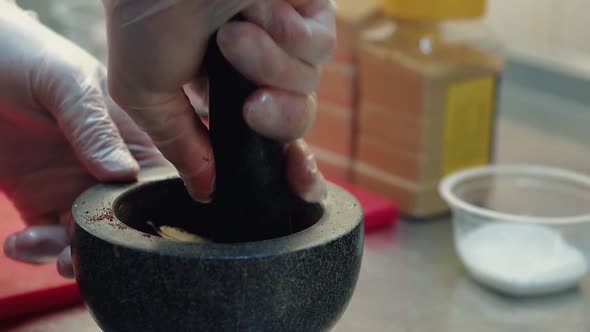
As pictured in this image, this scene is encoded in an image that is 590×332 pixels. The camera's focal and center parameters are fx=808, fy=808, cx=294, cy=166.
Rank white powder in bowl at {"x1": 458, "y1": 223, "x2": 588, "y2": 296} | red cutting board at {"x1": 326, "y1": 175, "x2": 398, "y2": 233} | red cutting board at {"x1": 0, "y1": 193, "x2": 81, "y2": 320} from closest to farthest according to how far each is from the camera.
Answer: red cutting board at {"x1": 0, "y1": 193, "x2": 81, "y2": 320}
white powder in bowl at {"x1": 458, "y1": 223, "x2": 588, "y2": 296}
red cutting board at {"x1": 326, "y1": 175, "x2": 398, "y2": 233}

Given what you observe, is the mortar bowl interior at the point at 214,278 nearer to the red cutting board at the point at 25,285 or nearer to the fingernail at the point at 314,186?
the fingernail at the point at 314,186

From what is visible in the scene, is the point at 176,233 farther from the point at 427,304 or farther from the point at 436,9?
the point at 436,9

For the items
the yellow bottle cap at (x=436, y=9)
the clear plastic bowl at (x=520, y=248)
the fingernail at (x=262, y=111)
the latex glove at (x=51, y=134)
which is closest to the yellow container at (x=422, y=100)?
the yellow bottle cap at (x=436, y=9)

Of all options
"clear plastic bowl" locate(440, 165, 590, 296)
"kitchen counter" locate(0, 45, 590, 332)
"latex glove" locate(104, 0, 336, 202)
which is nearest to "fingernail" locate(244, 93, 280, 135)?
"latex glove" locate(104, 0, 336, 202)

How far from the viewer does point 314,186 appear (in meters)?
0.64

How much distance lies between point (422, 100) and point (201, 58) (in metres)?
0.55

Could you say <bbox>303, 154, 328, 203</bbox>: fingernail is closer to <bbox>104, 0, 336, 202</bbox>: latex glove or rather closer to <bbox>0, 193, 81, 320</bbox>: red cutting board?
<bbox>104, 0, 336, 202</bbox>: latex glove

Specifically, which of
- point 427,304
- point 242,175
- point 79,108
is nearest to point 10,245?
point 79,108

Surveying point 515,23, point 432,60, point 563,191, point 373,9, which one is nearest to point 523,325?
point 563,191

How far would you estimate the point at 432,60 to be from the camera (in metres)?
1.10

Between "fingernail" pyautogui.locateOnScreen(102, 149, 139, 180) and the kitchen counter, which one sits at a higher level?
"fingernail" pyautogui.locateOnScreen(102, 149, 139, 180)

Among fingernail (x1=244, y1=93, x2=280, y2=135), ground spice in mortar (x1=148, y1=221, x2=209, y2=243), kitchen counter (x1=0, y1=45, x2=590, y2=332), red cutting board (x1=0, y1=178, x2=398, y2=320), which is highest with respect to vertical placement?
fingernail (x1=244, y1=93, x2=280, y2=135)

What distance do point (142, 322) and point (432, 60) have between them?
663 millimetres

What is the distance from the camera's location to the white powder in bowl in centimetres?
89
